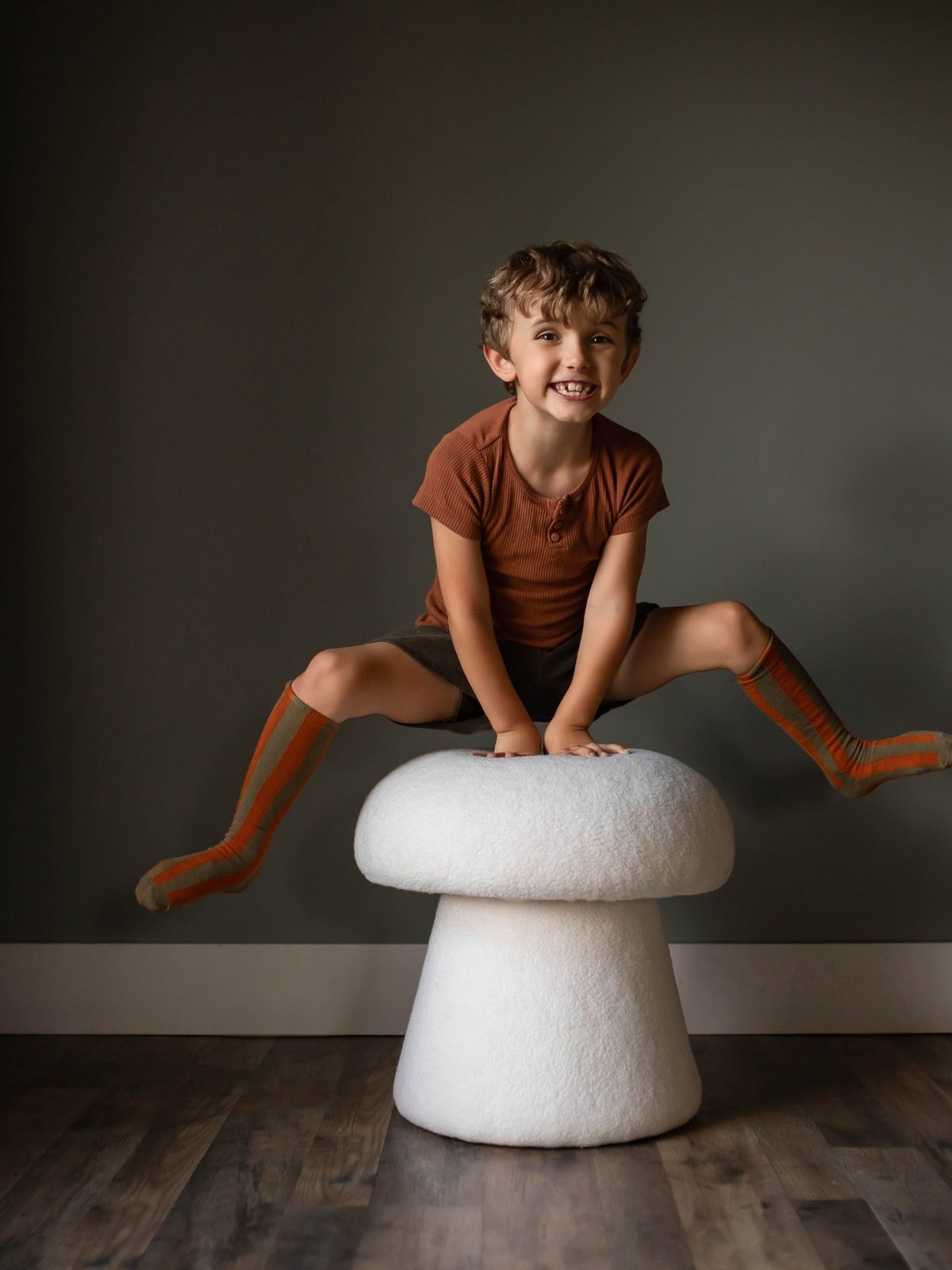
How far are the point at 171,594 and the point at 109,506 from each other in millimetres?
157

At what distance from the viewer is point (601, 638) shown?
151cm

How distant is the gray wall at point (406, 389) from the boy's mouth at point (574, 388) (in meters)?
0.40

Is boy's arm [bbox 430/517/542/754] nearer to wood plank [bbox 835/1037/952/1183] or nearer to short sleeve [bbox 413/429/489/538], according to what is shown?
short sleeve [bbox 413/429/489/538]

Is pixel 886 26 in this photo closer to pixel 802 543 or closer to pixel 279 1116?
pixel 802 543

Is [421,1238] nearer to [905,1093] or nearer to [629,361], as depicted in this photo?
[905,1093]

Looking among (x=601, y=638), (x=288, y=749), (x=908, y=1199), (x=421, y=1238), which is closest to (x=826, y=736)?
(x=601, y=638)

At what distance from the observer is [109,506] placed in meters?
1.82

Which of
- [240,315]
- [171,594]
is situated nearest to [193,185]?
[240,315]

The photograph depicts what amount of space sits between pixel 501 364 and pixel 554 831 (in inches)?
23.0

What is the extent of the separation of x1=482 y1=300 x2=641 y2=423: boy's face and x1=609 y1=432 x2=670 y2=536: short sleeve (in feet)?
0.40

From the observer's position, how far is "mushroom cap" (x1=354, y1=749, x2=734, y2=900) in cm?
128

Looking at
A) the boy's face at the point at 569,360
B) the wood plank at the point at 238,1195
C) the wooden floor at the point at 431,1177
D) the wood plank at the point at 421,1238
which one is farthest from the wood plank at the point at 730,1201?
the boy's face at the point at 569,360

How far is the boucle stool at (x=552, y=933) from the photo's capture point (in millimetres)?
1284

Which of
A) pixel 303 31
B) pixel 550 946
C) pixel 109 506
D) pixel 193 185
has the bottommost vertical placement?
pixel 550 946
